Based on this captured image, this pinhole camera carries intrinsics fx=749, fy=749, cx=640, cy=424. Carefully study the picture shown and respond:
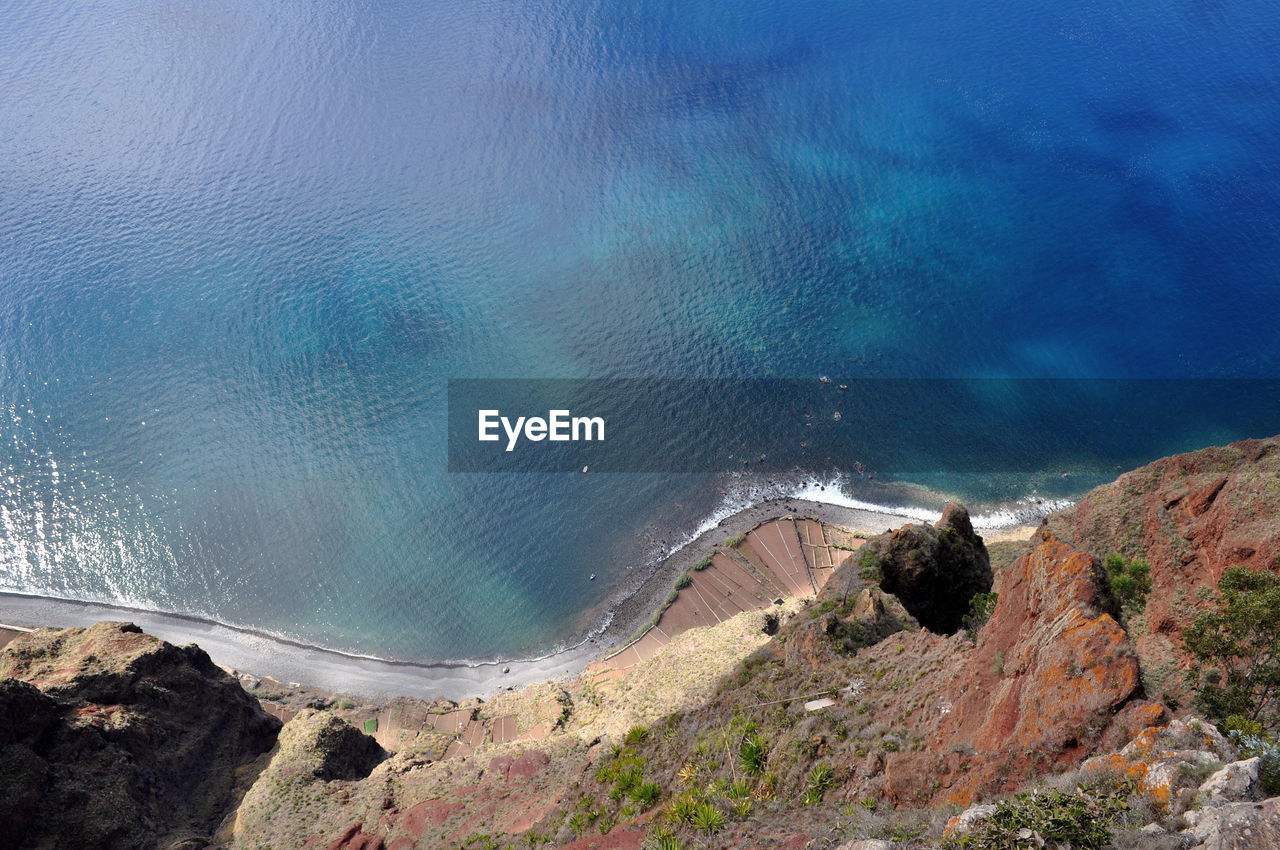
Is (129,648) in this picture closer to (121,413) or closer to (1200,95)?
(121,413)

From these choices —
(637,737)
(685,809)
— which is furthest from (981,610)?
(685,809)

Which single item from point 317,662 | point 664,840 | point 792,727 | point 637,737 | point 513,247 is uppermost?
point 513,247

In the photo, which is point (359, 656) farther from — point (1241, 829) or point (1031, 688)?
point (1241, 829)

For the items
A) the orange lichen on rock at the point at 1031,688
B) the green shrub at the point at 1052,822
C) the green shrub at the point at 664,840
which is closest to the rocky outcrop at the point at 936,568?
the orange lichen on rock at the point at 1031,688

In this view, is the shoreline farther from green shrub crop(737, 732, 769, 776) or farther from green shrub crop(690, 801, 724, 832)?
green shrub crop(690, 801, 724, 832)

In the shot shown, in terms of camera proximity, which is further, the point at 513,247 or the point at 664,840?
the point at 513,247

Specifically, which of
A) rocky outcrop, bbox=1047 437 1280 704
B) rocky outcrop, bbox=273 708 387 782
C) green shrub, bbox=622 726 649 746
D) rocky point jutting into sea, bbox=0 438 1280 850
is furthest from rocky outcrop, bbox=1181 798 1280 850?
rocky outcrop, bbox=273 708 387 782
